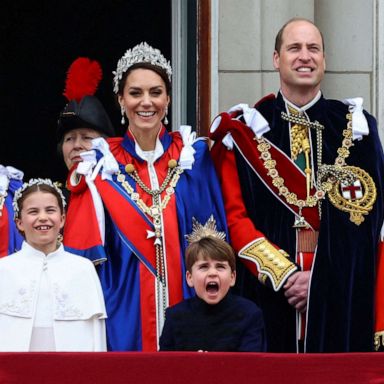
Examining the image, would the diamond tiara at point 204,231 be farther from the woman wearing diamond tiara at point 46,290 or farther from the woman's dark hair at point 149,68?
the woman's dark hair at point 149,68

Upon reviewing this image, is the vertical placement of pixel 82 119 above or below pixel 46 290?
above

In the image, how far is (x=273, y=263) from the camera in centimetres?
686

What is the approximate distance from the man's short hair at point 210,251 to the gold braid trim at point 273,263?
0.89 feet

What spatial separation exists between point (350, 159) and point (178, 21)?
208 centimetres

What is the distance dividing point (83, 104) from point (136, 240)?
1181mm

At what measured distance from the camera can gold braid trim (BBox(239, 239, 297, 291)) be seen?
686cm

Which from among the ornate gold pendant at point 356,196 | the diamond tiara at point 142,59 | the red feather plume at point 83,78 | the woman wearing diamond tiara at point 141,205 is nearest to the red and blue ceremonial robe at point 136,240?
the woman wearing diamond tiara at point 141,205

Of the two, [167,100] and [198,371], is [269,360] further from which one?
[167,100]

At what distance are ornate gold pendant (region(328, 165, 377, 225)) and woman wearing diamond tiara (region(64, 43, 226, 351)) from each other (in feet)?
1.63

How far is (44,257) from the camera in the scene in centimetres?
664

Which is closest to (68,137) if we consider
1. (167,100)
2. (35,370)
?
(167,100)

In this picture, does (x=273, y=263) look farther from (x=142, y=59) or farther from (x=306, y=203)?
(x=142, y=59)

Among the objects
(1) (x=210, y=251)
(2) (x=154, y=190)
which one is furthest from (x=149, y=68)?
(1) (x=210, y=251)

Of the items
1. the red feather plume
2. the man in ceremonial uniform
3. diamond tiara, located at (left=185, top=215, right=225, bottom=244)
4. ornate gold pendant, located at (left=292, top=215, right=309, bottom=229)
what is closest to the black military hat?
the red feather plume
